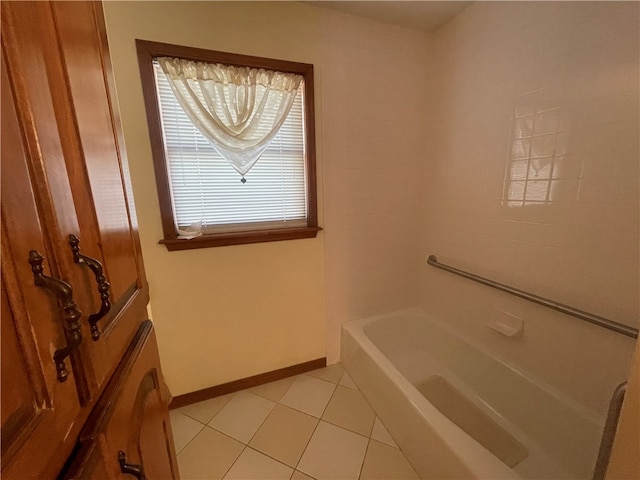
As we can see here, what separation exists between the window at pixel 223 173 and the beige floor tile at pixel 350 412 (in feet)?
3.51

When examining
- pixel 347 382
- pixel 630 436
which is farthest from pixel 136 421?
pixel 347 382

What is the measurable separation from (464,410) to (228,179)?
1934 millimetres

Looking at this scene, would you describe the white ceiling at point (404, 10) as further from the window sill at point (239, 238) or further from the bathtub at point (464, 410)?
the bathtub at point (464, 410)

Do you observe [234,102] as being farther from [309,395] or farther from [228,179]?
[309,395]

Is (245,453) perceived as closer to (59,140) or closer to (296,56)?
(59,140)

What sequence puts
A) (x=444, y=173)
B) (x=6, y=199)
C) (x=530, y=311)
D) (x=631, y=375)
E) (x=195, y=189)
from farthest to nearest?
(x=444, y=173) → (x=195, y=189) → (x=530, y=311) → (x=631, y=375) → (x=6, y=199)

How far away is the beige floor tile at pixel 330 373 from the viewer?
6.14ft

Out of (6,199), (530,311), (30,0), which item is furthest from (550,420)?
(30,0)

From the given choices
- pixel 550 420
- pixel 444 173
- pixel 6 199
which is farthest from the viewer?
pixel 444 173

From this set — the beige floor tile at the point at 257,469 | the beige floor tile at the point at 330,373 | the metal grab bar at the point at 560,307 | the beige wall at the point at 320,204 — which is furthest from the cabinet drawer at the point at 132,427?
the metal grab bar at the point at 560,307

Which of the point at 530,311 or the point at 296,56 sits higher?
the point at 296,56

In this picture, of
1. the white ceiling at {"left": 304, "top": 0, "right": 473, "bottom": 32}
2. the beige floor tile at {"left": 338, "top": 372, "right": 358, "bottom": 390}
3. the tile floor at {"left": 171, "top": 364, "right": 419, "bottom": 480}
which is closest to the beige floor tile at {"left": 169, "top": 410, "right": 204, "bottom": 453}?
the tile floor at {"left": 171, "top": 364, "right": 419, "bottom": 480}

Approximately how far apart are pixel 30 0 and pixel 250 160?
119 centimetres

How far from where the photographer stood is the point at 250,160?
1514 millimetres
